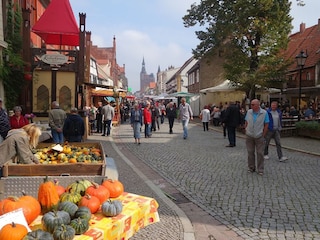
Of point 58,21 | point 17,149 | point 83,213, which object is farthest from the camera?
point 58,21

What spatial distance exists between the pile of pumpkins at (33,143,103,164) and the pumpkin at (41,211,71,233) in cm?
259

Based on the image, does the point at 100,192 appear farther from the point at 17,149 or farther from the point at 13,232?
the point at 17,149

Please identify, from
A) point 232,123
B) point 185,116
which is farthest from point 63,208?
point 185,116

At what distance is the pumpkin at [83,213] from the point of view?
294cm

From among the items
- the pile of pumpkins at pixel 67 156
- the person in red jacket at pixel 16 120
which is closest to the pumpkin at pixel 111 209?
the pile of pumpkins at pixel 67 156

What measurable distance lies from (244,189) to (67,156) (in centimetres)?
362

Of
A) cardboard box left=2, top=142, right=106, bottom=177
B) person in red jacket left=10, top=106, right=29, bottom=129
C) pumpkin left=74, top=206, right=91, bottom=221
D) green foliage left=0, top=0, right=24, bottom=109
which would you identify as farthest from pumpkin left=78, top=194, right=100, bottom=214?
green foliage left=0, top=0, right=24, bottom=109

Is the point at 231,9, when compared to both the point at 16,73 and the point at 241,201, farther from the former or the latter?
the point at 241,201

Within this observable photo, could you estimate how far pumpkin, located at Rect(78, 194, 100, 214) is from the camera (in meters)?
3.22

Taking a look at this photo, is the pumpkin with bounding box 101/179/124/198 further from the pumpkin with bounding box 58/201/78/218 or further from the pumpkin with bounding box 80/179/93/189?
the pumpkin with bounding box 58/201/78/218

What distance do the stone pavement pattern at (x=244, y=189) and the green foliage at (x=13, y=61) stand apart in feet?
18.6

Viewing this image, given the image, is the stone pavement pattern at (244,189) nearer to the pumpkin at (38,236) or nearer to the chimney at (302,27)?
the pumpkin at (38,236)

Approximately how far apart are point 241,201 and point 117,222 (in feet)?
11.7

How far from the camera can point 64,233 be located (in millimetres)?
2605
